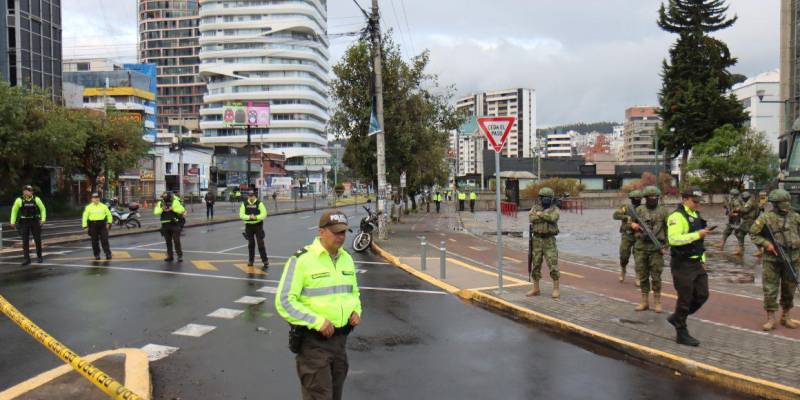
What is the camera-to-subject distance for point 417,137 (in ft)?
80.4

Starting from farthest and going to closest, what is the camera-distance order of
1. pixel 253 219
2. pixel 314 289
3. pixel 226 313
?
pixel 253 219, pixel 226 313, pixel 314 289

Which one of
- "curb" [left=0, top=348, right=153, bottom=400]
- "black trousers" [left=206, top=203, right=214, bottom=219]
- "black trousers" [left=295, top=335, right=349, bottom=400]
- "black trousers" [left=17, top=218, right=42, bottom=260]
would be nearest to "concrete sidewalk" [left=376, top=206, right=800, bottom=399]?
"black trousers" [left=295, top=335, right=349, bottom=400]

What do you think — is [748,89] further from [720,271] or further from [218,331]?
[218,331]

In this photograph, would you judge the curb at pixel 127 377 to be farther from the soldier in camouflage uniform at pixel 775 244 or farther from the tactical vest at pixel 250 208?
the soldier in camouflage uniform at pixel 775 244

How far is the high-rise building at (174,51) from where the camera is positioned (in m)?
148

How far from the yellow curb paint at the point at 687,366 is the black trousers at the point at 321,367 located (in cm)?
394

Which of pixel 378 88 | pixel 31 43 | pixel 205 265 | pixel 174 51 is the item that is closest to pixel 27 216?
pixel 205 265

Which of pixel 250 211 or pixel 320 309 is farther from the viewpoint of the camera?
pixel 250 211

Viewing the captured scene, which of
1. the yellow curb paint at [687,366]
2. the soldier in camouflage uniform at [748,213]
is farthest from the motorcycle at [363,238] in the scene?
the soldier in camouflage uniform at [748,213]

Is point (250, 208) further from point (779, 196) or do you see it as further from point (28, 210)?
point (779, 196)

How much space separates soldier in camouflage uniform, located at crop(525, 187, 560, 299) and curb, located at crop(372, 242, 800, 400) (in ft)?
2.96

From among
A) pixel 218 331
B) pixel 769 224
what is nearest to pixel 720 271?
pixel 769 224

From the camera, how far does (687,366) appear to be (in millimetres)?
5965

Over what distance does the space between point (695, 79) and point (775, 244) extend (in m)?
51.2
